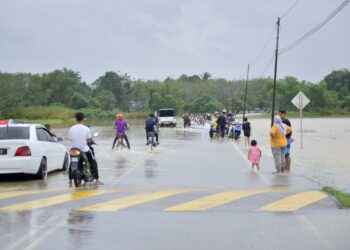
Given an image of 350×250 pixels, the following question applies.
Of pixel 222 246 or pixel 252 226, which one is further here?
pixel 252 226

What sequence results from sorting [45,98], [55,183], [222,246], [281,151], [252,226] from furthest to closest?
[45,98] → [281,151] → [55,183] → [252,226] → [222,246]

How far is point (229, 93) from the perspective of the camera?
158375mm

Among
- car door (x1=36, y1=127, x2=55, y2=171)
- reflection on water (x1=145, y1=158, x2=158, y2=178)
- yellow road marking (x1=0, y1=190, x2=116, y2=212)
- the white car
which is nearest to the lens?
yellow road marking (x1=0, y1=190, x2=116, y2=212)

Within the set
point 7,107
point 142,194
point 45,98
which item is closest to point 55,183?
point 142,194

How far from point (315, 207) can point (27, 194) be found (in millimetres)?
6020

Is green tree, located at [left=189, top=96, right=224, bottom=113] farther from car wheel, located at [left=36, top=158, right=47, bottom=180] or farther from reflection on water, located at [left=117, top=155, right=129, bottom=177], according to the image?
car wheel, located at [left=36, top=158, right=47, bottom=180]

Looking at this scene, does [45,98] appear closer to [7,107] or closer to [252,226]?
[7,107]

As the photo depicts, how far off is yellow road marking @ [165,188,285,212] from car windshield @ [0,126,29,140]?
5.83 m

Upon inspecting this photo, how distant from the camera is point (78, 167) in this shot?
14.0 metres

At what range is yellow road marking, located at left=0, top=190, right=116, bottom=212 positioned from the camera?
11008 millimetres

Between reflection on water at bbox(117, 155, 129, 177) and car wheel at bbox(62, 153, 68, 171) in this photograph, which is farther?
car wheel at bbox(62, 153, 68, 171)

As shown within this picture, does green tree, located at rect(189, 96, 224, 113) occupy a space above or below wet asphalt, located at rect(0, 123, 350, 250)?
above


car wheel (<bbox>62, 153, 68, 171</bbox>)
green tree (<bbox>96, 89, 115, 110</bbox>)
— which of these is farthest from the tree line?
car wheel (<bbox>62, 153, 68, 171</bbox>)

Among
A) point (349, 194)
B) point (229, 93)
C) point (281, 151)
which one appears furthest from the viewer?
point (229, 93)
